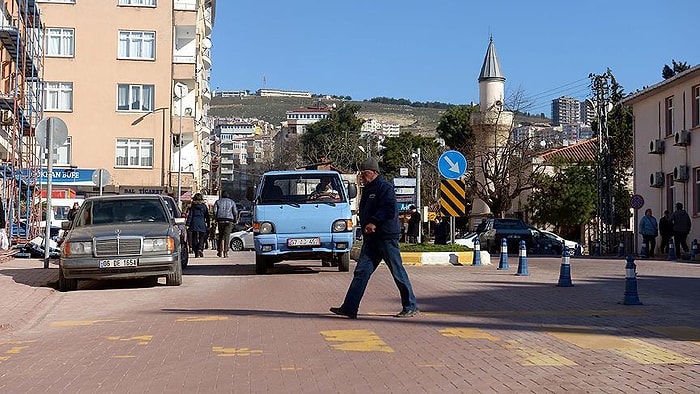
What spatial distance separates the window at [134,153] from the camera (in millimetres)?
50625

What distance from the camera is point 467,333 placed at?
10008 millimetres

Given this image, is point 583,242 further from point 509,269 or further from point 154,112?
point 509,269

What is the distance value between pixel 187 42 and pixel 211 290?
129 ft

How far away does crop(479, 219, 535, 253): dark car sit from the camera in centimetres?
4119

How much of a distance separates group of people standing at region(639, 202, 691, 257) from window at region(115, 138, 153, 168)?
27.4 m

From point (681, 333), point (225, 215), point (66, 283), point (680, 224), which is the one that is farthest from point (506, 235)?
point (681, 333)

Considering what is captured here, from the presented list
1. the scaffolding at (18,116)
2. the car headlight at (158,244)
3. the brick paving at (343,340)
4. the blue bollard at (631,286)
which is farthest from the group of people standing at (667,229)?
the scaffolding at (18,116)

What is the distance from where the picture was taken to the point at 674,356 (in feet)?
27.8

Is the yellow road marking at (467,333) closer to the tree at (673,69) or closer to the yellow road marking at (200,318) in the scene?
the yellow road marking at (200,318)

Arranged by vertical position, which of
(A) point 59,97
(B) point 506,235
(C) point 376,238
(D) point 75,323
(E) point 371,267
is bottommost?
(D) point 75,323

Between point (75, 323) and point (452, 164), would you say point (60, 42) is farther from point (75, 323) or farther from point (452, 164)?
point (75, 323)

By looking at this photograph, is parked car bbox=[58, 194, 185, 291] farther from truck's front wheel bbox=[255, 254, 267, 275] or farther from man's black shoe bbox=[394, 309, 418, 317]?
man's black shoe bbox=[394, 309, 418, 317]

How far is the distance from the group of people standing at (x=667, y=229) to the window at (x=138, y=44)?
1125 inches

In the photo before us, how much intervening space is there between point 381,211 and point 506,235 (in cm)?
3123
